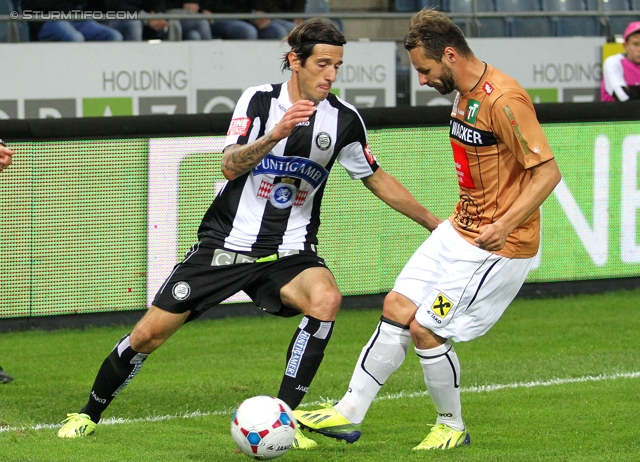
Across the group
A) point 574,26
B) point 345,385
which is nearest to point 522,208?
point 345,385

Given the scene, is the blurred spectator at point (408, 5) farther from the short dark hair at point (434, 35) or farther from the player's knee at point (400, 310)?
the player's knee at point (400, 310)

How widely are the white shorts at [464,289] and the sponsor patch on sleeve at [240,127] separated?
111cm

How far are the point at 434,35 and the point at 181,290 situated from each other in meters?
1.74

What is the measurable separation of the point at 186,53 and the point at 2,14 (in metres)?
1.90

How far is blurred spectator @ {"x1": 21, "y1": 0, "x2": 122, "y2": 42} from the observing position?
10648mm

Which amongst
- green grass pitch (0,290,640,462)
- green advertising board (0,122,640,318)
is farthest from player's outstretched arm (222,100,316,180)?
green advertising board (0,122,640,318)

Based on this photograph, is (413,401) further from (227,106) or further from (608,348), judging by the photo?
(227,106)

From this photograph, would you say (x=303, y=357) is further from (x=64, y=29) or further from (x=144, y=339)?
(x=64, y=29)

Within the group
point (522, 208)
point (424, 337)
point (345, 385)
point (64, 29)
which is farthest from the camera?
point (64, 29)

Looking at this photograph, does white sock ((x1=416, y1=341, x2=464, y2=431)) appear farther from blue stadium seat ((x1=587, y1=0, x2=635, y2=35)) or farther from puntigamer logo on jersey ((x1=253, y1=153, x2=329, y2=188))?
blue stadium seat ((x1=587, y1=0, x2=635, y2=35))

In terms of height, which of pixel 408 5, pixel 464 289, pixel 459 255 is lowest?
pixel 464 289

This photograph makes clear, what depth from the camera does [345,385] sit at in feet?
22.5

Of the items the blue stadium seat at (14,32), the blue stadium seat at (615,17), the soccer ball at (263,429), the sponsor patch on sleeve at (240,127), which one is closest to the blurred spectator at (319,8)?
the blue stadium seat at (14,32)

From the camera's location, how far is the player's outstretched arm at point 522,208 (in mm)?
4781
